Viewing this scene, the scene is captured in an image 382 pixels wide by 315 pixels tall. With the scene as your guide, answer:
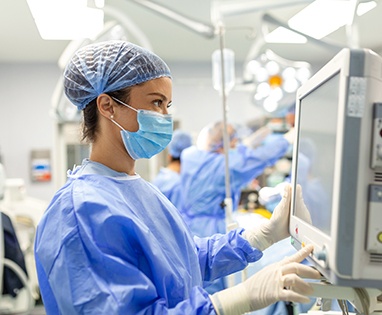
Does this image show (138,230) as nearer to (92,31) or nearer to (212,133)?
(92,31)

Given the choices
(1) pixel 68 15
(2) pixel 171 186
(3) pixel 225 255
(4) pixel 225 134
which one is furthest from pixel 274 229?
(2) pixel 171 186

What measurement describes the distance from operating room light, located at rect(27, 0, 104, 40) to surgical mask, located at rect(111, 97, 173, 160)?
68 centimetres

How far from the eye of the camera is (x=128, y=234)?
992 millimetres

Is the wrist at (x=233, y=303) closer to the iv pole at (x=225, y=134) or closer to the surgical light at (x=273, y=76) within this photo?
the iv pole at (x=225, y=134)

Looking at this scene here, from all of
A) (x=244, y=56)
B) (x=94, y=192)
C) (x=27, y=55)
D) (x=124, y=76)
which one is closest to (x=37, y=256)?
(x=94, y=192)

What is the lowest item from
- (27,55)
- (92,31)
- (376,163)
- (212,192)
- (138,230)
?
(212,192)

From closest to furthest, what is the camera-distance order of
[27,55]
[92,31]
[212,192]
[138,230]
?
1. [138,230]
2. [92,31]
3. [212,192]
4. [27,55]

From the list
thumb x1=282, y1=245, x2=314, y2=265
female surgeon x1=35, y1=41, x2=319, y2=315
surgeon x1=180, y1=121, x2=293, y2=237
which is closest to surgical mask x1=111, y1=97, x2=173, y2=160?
female surgeon x1=35, y1=41, x2=319, y2=315

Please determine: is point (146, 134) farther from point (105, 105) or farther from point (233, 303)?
point (233, 303)

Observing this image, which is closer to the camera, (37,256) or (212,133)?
(37,256)

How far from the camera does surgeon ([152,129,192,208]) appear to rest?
3.33 metres

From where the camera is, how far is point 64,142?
5414mm

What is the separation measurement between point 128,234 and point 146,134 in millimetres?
285

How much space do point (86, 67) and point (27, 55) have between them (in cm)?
428
